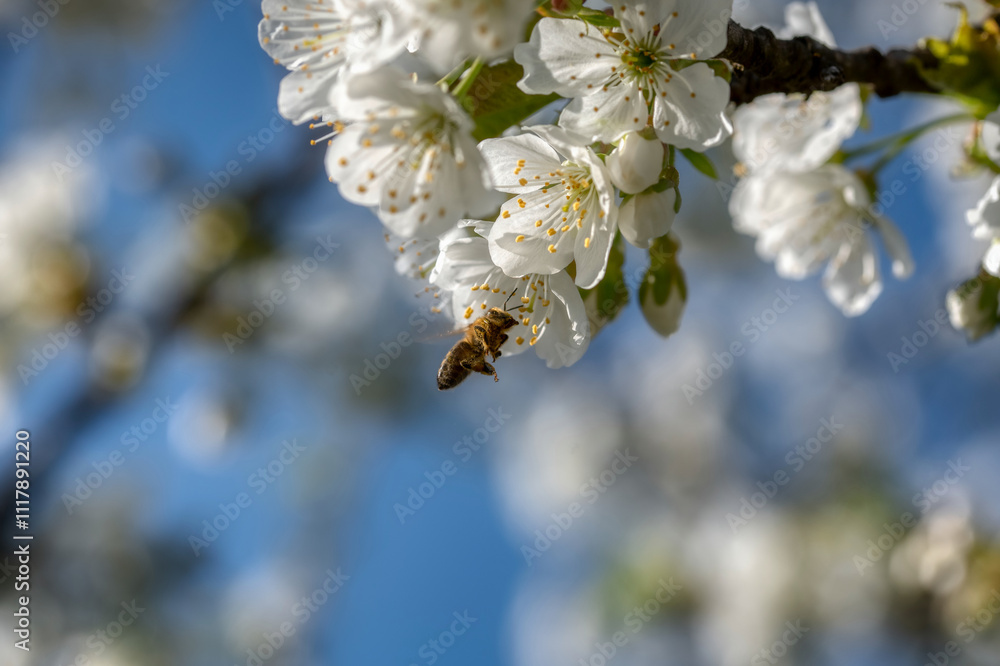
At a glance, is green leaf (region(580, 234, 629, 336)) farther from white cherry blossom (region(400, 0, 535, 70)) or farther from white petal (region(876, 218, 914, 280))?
white petal (region(876, 218, 914, 280))

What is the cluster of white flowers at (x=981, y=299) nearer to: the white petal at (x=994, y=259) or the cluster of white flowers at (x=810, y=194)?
the white petal at (x=994, y=259)

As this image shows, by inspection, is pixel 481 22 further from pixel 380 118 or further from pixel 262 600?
pixel 262 600
